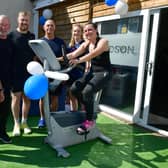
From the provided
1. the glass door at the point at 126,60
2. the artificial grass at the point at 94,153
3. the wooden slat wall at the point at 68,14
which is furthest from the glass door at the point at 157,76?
the wooden slat wall at the point at 68,14

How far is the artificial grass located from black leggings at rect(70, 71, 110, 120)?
1.55 feet

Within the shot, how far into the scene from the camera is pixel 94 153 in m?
3.44

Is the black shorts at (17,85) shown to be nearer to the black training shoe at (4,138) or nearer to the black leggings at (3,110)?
the black leggings at (3,110)

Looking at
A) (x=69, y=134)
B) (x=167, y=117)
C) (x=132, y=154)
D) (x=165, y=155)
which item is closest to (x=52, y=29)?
(x=69, y=134)

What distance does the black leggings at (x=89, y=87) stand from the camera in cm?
346

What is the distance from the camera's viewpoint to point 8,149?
11.1ft

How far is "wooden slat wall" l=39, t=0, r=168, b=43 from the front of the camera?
464cm

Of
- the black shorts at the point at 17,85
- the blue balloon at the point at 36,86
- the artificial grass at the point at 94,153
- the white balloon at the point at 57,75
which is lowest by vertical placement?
the artificial grass at the point at 94,153

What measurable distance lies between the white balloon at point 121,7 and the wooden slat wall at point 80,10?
0.13m

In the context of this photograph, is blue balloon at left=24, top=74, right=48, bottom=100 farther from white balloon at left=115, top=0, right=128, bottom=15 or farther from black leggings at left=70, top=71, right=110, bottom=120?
white balloon at left=115, top=0, right=128, bottom=15

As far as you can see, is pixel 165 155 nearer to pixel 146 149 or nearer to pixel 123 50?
pixel 146 149

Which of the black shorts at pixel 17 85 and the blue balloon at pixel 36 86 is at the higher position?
the blue balloon at pixel 36 86

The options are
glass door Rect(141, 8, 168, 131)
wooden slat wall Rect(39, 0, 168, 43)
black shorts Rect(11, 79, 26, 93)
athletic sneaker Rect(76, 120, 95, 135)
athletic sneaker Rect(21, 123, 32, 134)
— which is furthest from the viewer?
wooden slat wall Rect(39, 0, 168, 43)

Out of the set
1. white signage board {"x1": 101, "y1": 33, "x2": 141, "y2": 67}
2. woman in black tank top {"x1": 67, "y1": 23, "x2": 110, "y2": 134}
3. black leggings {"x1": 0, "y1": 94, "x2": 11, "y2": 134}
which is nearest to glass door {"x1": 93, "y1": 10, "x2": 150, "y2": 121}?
white signage board {"x1": 101, "y1": 33, "x2": 141, "y2": 67}
